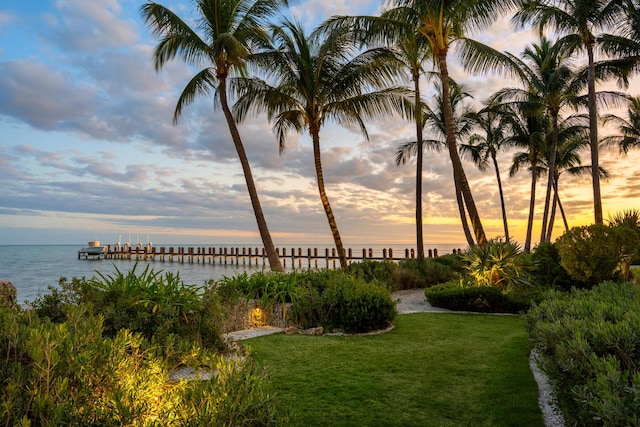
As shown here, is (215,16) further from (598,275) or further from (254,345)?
(598,275)

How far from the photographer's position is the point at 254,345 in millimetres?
6441

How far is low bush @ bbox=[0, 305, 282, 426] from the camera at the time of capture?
2342 mm

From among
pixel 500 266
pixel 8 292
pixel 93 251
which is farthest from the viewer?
pixel 93 251

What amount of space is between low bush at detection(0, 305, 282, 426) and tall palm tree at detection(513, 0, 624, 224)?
1927 cm

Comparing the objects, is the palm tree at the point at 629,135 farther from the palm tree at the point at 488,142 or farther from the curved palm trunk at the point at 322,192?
the curved palm trunk at the point at 322,192

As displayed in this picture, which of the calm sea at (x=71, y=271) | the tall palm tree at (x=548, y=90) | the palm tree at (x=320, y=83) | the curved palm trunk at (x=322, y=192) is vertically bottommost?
the calm sea at (x=71, y=271)

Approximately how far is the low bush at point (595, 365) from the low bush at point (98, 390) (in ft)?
5.96

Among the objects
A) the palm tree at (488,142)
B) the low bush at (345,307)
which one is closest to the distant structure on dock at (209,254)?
the palm tree at (488,142)

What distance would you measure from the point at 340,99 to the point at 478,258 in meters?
7.60

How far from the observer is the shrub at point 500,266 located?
11.1m

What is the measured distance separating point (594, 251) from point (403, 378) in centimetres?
805

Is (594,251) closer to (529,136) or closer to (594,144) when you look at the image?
(594,144)

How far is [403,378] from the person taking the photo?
5.07 metres

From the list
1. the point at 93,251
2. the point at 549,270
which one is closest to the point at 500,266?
the point at 549,270
